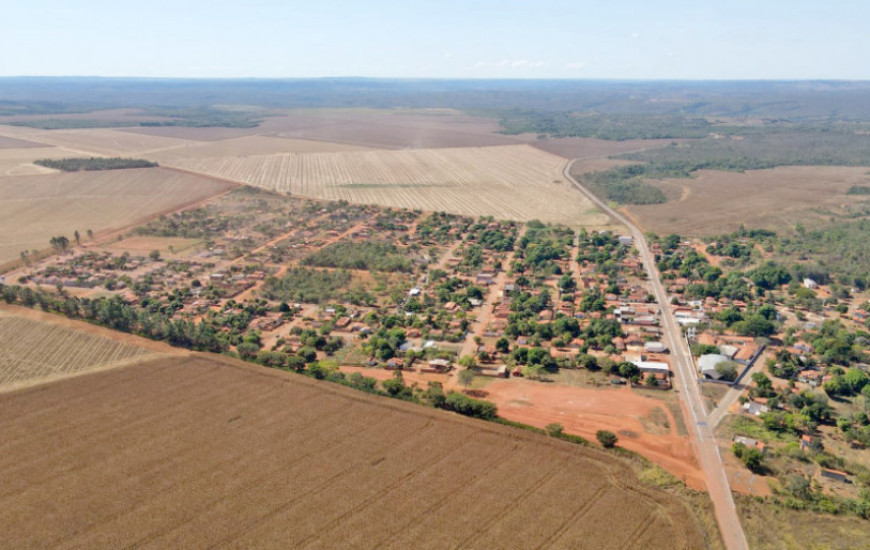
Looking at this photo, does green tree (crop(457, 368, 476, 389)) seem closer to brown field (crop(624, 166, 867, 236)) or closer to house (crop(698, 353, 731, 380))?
house (crop(698, 353, 731, 380))

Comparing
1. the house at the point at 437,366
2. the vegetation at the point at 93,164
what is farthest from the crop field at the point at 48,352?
the vegetation at the point at 93,164

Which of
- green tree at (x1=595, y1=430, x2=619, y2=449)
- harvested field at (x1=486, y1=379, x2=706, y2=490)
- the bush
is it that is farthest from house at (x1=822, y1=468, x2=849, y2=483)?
the bush

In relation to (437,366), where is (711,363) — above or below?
above

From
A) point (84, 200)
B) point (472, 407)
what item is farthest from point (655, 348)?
point (84, 200)

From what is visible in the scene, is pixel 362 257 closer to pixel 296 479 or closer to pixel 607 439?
pixel 296 479

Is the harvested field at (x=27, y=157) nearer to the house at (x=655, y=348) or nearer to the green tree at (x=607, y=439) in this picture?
the house at (x=655, y=348)

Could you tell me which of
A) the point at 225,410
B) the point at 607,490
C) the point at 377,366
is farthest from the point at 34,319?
the point at 607,490

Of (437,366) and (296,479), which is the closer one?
(296,479)
